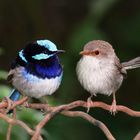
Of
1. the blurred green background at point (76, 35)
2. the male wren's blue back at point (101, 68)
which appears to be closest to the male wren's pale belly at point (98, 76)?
the male wren's blue back at point (101, 68)

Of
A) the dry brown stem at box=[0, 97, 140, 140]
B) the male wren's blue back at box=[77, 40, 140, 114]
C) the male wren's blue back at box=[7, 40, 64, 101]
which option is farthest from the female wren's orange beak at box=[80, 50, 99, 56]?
the dry brown stem at box=[0, 97, 140, 140]

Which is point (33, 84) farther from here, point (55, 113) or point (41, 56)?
point (55, 113)

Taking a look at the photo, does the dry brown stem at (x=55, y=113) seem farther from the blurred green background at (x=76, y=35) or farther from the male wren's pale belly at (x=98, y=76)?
the blurred green background at (x=76, y=35)

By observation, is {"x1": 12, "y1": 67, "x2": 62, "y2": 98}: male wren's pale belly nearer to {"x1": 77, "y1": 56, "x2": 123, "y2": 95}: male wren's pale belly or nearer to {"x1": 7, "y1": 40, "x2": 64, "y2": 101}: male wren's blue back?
{"x1": 7, "y1": 40, "x2": 64, "y2": 101}: male wren's blue back

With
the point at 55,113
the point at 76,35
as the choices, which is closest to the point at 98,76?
the point at 55,113

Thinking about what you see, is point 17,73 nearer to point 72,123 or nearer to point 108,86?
point 108,86
